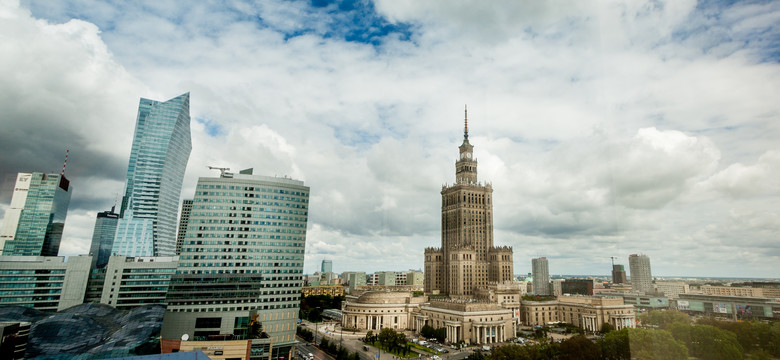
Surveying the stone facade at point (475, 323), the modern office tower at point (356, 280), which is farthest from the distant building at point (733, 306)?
the modern office tower at point (356, 280)

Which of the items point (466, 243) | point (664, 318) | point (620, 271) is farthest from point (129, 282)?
point (664, 318)

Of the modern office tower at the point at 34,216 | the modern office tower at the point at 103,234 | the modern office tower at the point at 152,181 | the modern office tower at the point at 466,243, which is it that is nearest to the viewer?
the modern office tower at the point at 34,216

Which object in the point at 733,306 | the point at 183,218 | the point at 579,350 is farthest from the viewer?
the point at 183,218

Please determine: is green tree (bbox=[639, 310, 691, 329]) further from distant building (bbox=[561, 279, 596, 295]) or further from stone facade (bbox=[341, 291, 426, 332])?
distant building (bbox=[561, 279, 596, 295])

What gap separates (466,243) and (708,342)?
72448 mm

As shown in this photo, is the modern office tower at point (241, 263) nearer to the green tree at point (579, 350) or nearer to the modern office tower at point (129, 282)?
the modern office tower at point (129, 282)

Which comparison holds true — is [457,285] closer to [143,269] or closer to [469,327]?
[469,327]

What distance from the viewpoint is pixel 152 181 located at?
97.8 meters

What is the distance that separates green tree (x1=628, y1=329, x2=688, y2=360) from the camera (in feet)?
45.8

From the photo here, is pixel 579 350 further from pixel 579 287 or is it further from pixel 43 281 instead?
pixel 579 287

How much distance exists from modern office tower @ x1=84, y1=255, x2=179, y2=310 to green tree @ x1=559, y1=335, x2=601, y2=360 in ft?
204

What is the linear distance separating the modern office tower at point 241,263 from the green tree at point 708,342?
4961 cm

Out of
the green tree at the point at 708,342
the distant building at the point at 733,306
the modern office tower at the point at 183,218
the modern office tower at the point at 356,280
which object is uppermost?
the modern office tower at the point at 183,218

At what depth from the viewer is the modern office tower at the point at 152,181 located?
95.8 meters
